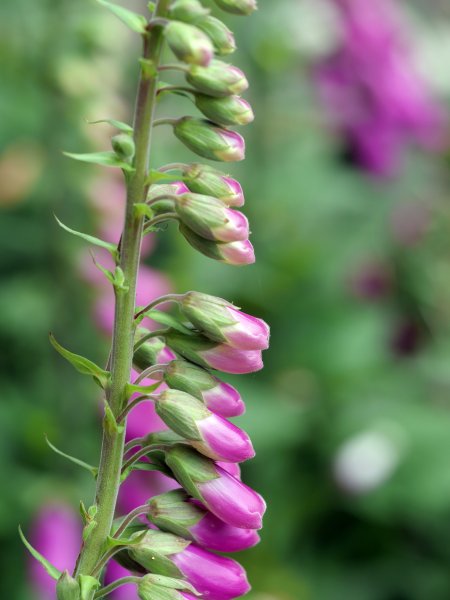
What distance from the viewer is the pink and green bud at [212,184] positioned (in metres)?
1.14

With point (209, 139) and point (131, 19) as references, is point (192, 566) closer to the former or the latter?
point (209, 139)

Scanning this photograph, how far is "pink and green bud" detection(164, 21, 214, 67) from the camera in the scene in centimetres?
101

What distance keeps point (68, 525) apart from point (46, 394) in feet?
1.41

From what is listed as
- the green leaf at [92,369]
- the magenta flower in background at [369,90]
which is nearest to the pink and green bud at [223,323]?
the green leaf at [92,369]

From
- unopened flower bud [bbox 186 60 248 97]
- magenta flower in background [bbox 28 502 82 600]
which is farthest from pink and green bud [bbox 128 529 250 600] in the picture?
magenta flower in background [bbox 28 502 82 600]

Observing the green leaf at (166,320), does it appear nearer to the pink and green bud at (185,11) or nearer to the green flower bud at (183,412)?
the green flower bud at (183,412)

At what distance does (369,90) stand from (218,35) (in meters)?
3.33

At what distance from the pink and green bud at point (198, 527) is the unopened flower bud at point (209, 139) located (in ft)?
1.16

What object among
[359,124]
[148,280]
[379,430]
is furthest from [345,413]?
[359,124]

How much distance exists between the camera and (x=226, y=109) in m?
1.11

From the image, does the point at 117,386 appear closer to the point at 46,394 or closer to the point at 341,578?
the point at 46,394

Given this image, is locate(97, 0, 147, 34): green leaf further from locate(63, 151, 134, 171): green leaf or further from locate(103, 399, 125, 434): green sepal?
locate(103, 399, 125, 434): green sepal

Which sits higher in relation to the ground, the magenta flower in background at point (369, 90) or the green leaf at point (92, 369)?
the green leaf at point (92, 369)

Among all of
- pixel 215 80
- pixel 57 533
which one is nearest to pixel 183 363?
pixel 215 80
